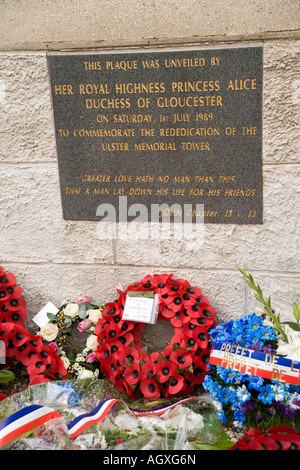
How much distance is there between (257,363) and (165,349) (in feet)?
2.18

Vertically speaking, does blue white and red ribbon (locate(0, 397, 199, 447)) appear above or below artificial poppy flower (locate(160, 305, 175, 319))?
below

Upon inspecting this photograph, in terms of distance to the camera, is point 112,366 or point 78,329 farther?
point 78,329

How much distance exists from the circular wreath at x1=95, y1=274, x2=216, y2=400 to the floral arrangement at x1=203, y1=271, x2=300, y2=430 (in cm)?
29

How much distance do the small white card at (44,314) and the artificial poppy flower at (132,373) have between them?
720 millimetres

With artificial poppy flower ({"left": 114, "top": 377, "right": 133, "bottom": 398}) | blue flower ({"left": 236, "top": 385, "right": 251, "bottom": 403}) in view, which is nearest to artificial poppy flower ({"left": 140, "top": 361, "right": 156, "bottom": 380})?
artificial poppy flower ({"left": 114, "top": 377, "right": 133, "bottom": 398})

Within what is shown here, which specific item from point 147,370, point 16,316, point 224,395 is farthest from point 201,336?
point 16,316

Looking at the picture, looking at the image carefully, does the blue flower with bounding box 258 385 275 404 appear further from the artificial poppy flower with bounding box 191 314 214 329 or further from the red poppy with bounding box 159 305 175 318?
the red poppy with bounding box 159 305 175 318

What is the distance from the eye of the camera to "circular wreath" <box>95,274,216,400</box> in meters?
Answer: 2.74

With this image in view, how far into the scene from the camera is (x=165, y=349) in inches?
111

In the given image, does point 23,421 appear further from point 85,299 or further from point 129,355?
point 85,299

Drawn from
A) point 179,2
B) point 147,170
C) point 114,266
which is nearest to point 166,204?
point 147,170

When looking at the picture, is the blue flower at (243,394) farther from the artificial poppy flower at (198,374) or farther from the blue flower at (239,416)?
the artificial poppy flower at (198,374)
